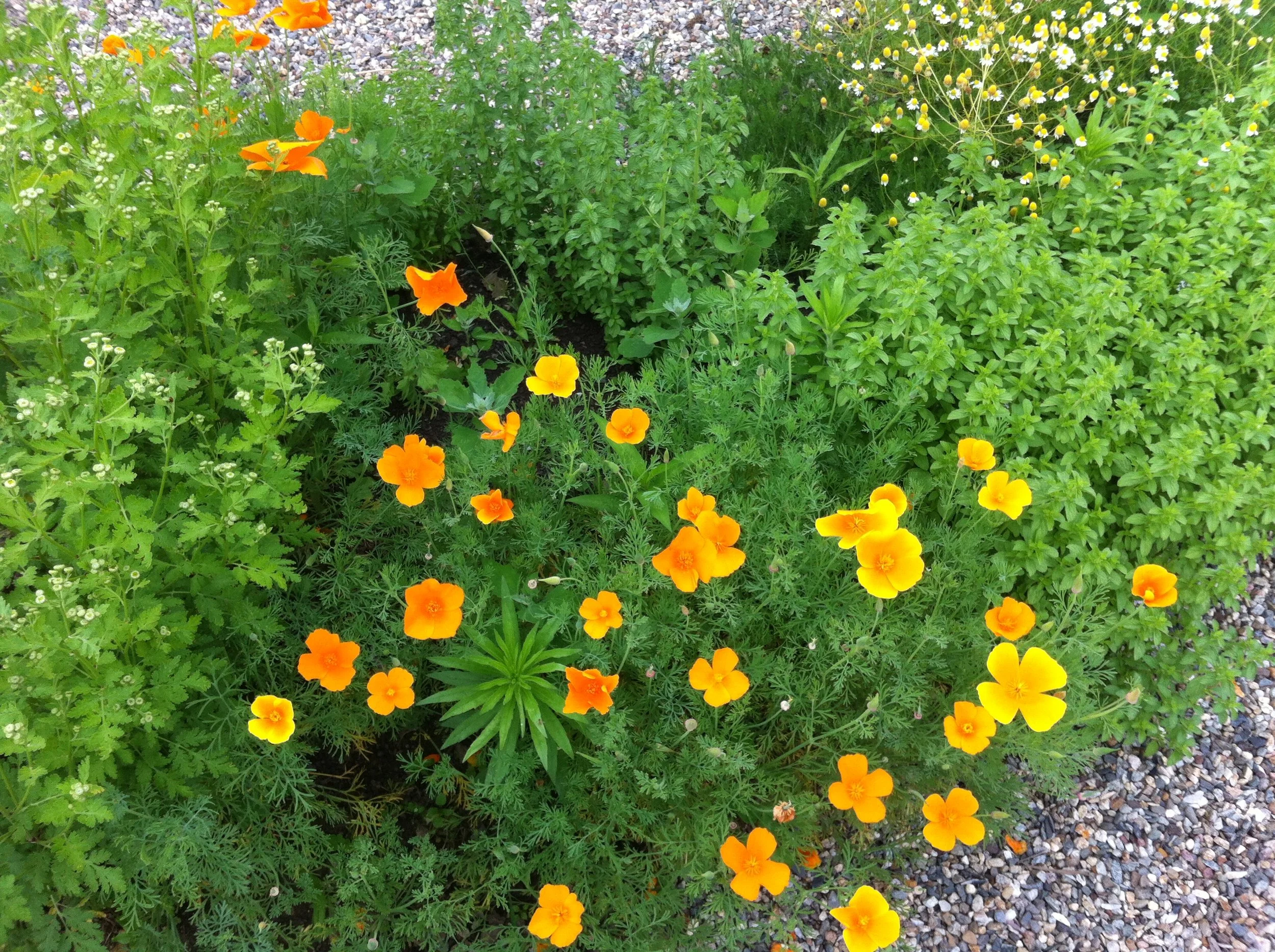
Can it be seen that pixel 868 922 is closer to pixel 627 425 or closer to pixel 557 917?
pixel 557 917

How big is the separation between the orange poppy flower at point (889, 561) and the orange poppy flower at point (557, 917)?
971mm

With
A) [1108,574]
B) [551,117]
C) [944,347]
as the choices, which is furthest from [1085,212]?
[551,117]

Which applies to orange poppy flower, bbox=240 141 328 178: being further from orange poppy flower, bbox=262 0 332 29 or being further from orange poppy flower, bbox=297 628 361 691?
orange poppy flower, bbox=297 628 361 691

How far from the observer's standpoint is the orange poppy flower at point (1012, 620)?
205 cm

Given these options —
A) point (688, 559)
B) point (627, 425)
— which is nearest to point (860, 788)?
point (688, 559)

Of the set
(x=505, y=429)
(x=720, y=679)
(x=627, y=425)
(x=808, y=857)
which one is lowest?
(x=808, y=857)

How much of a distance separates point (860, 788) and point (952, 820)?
22 cm

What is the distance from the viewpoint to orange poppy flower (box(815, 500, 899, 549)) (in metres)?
1.91

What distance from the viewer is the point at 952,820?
198 cm

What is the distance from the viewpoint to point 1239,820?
2.70 metres

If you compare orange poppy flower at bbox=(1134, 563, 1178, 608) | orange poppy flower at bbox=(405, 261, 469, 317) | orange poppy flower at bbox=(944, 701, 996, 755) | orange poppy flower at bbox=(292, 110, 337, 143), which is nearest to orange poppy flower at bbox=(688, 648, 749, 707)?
orange poppy flower at bbox=(944, 701, 996, 755)

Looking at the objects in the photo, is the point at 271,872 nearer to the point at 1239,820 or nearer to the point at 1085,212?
the point at 1239,820

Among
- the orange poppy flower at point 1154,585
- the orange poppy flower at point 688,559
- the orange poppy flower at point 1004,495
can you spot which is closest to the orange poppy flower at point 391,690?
the orange poppy flower at point 688,559

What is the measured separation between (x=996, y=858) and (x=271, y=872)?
202cm
